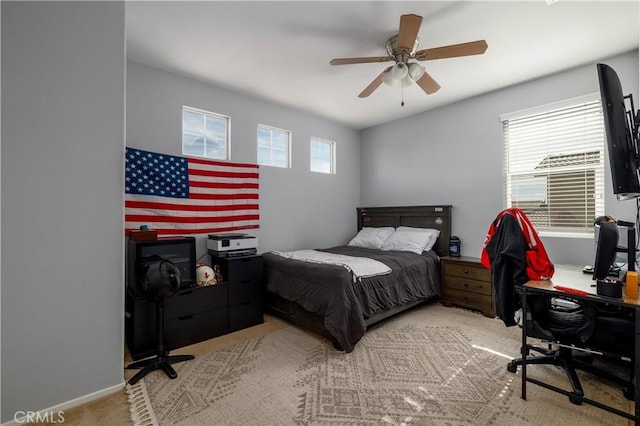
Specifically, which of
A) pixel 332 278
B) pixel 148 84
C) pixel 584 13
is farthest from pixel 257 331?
pixel 584 13

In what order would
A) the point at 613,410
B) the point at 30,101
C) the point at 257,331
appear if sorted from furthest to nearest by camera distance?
the point at 257,331
the point at 30,101
the point at 613,410

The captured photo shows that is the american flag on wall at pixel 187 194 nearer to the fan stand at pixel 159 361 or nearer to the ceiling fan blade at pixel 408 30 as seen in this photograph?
the fan stand at pixel 159 361

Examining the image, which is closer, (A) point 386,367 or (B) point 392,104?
(A) point 386,367

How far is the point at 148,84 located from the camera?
3.05 metres

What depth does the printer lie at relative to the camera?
10.2ft

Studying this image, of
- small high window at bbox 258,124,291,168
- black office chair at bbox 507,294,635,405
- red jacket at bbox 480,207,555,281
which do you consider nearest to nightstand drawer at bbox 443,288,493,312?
black office chair at bbox 507,294,635,405

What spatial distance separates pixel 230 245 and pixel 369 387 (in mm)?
2006

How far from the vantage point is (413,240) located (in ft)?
13.1

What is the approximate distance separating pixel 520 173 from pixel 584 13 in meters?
1.74

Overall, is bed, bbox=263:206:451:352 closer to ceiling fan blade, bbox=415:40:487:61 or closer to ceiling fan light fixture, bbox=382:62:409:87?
ceiling fan light fixture, bbox=382:62:409:87

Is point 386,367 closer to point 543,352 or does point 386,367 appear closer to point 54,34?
point 543,352

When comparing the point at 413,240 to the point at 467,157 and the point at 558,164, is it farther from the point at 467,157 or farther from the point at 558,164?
the point at 558,164

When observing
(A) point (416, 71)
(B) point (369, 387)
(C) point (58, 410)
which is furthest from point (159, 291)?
(A) point (416, 71)

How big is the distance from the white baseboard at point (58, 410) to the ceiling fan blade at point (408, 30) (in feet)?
10.5
